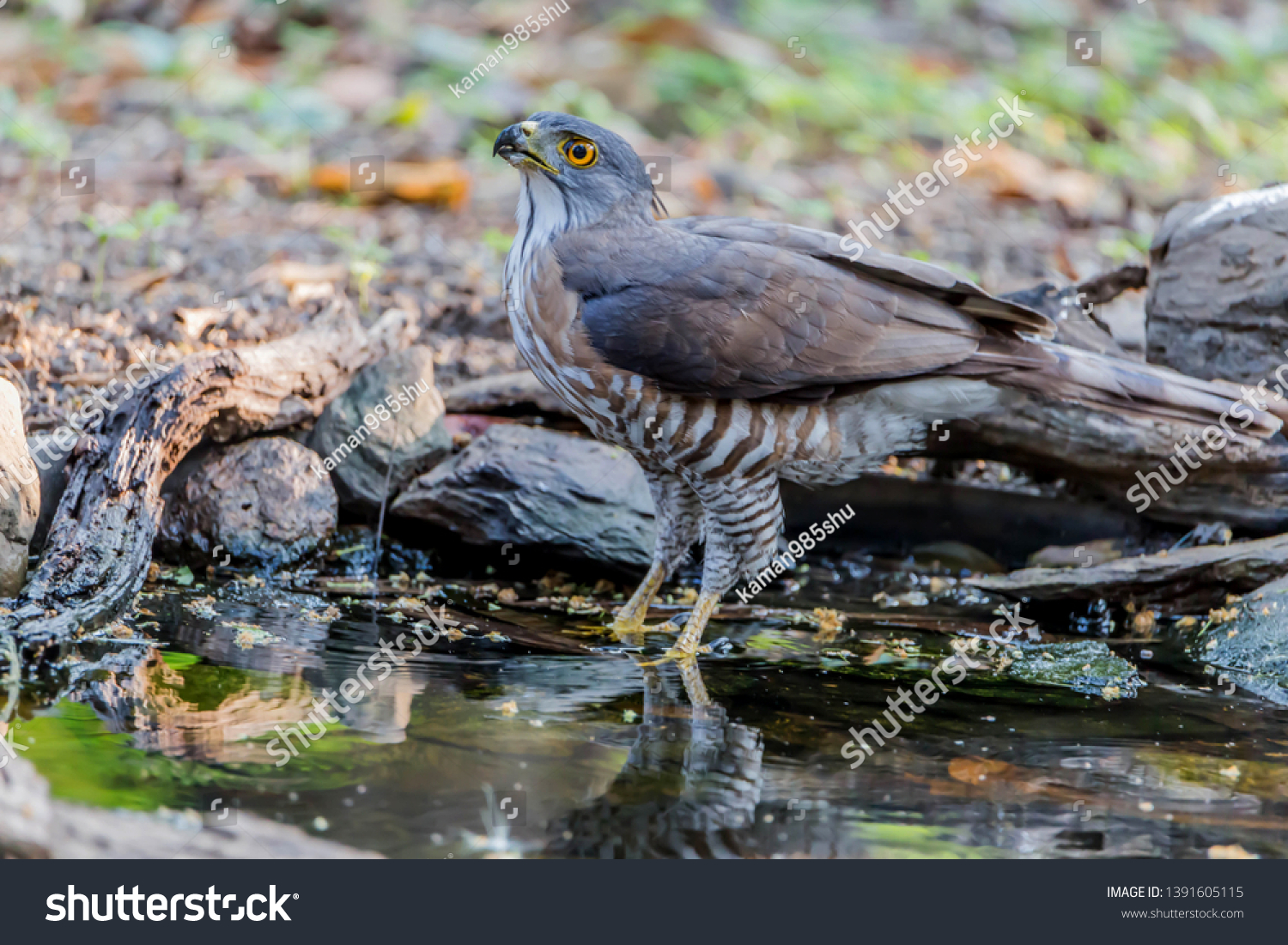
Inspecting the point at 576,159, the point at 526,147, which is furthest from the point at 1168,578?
the point at 526,147

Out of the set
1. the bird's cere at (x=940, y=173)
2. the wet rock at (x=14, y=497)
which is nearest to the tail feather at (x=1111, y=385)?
the wet rock at (x=14, y=497)

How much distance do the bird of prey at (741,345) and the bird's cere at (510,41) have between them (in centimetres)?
675

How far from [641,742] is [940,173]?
7.78m

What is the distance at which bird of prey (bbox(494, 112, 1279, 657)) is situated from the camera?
411cm

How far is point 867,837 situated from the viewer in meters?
2.92

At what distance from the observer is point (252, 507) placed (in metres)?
4.98

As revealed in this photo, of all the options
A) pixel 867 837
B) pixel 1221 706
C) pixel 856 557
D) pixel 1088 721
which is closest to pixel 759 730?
pixel 867 837

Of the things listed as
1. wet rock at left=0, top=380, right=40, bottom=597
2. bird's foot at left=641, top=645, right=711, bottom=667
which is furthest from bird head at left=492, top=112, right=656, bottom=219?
wet rock at left=0, top=380, right=40, bottom=597

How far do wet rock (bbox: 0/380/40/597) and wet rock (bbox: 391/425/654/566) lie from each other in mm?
1473

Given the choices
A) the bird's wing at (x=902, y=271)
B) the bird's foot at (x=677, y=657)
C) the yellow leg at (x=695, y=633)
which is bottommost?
the bird's foot at (x=677, y=657)

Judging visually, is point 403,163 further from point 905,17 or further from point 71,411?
point 905,17

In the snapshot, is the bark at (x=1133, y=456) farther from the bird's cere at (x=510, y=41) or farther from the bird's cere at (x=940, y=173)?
the bird's cere at (x=510, y=41)

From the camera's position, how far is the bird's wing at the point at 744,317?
4.06 m

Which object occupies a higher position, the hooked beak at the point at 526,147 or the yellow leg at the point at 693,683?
the hooked beak at the point at 526,147
